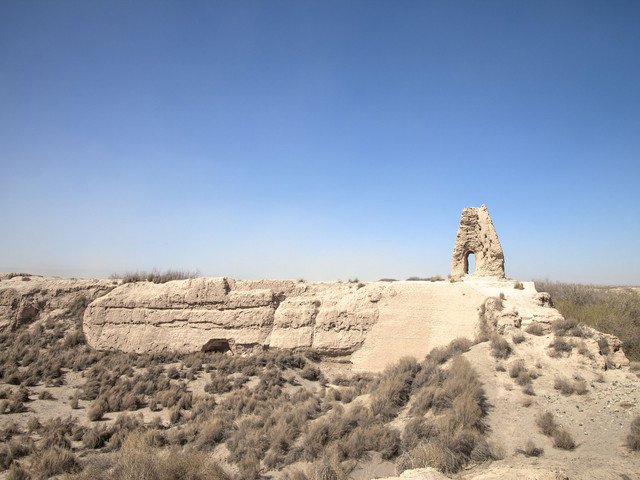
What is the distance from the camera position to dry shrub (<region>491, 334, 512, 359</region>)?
405 inches

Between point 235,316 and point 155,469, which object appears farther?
point 235,316

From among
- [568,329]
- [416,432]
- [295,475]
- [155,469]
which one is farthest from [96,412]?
[568,329]

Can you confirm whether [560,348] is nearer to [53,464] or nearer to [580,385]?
[580,385]

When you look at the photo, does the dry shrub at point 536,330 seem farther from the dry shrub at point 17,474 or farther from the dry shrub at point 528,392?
the dry shrub at point 17,474

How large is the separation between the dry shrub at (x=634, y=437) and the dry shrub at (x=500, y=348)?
3.17 metres

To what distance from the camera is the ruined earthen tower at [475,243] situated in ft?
51.9

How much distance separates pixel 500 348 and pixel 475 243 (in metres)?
7.07

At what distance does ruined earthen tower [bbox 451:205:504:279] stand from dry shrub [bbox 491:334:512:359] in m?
5.50

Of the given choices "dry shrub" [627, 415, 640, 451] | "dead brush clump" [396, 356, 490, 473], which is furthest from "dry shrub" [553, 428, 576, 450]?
"dead brush clump" [396, 356, 490, 473]

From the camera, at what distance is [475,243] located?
16641 millimetres

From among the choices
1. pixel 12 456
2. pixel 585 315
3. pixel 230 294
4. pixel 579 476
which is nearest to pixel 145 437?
pixel 12 456

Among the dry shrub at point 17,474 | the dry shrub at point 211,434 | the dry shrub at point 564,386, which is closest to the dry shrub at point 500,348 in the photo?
the dry shrub at point 564,386

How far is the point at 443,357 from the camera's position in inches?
440

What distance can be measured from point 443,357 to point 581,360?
3390mm
